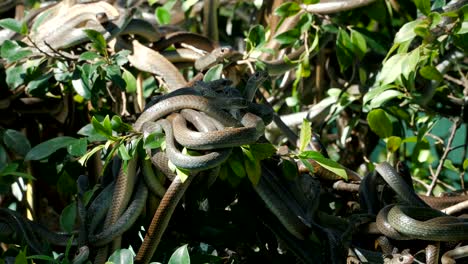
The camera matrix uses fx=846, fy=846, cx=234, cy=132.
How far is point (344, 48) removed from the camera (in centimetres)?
231

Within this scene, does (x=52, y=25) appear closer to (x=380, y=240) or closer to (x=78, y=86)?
(x=78, y=86)

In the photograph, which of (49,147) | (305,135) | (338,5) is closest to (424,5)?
(338,5)

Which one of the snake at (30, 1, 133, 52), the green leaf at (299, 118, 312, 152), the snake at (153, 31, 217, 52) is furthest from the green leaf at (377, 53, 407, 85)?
the snake at (30, 1, 133, 52)

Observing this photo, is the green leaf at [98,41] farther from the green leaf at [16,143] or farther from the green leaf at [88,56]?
the green leaf at [16,143]

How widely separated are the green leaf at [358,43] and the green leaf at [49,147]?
97 centimetres

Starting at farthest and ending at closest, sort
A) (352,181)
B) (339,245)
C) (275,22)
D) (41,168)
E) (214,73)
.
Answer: (275,22) → (41,168) → (214,73) → (352,181) → (339,245)

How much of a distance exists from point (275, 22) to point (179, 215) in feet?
3.70

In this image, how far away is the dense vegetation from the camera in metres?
1.57

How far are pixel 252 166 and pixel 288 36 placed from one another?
0.87 metres

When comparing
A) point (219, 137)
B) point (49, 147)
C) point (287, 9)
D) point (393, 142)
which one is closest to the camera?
point (219, 137)

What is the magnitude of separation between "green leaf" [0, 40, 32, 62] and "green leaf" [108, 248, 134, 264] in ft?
2.26

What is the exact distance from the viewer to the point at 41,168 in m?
2.11

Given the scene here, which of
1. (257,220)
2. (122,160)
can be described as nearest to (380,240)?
(257,220)

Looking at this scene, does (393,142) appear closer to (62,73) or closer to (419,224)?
(419,224)
